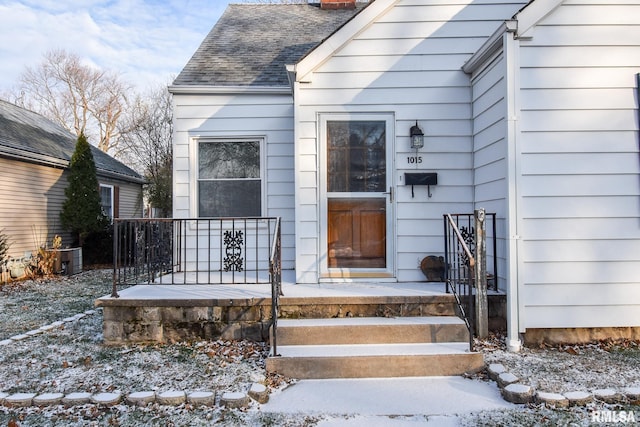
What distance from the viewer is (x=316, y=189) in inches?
178

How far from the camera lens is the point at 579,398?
249 centimetres

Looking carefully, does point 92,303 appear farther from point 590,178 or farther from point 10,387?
point 590,178

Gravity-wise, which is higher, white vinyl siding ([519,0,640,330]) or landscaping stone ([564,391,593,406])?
white vinyl siding ([519,0,640,330])

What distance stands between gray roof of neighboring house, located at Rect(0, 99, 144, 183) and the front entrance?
7.21 meters

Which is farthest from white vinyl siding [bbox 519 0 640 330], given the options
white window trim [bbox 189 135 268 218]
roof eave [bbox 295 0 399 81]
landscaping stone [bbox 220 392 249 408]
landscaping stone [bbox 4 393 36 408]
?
landscaping stone [bbox 4 393 36 408]

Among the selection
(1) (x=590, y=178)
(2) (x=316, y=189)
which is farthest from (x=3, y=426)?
(1) (x=590, y=178)

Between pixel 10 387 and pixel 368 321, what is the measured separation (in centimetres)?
276

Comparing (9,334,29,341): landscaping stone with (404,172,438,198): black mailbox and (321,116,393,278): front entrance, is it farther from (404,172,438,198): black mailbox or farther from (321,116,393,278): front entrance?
(404,172,438,198): black mailbox

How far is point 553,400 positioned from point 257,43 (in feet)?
21.1

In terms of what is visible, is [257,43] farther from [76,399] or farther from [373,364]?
[76,399]

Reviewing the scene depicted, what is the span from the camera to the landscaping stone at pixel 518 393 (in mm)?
2520

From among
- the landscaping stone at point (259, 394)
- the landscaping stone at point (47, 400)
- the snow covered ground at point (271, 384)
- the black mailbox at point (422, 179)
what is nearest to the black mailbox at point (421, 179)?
the black mailbox at point (422, 179)

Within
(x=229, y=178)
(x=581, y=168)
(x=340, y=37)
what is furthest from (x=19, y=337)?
(x=581, y=168)

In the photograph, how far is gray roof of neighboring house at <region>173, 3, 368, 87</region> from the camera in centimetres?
580
